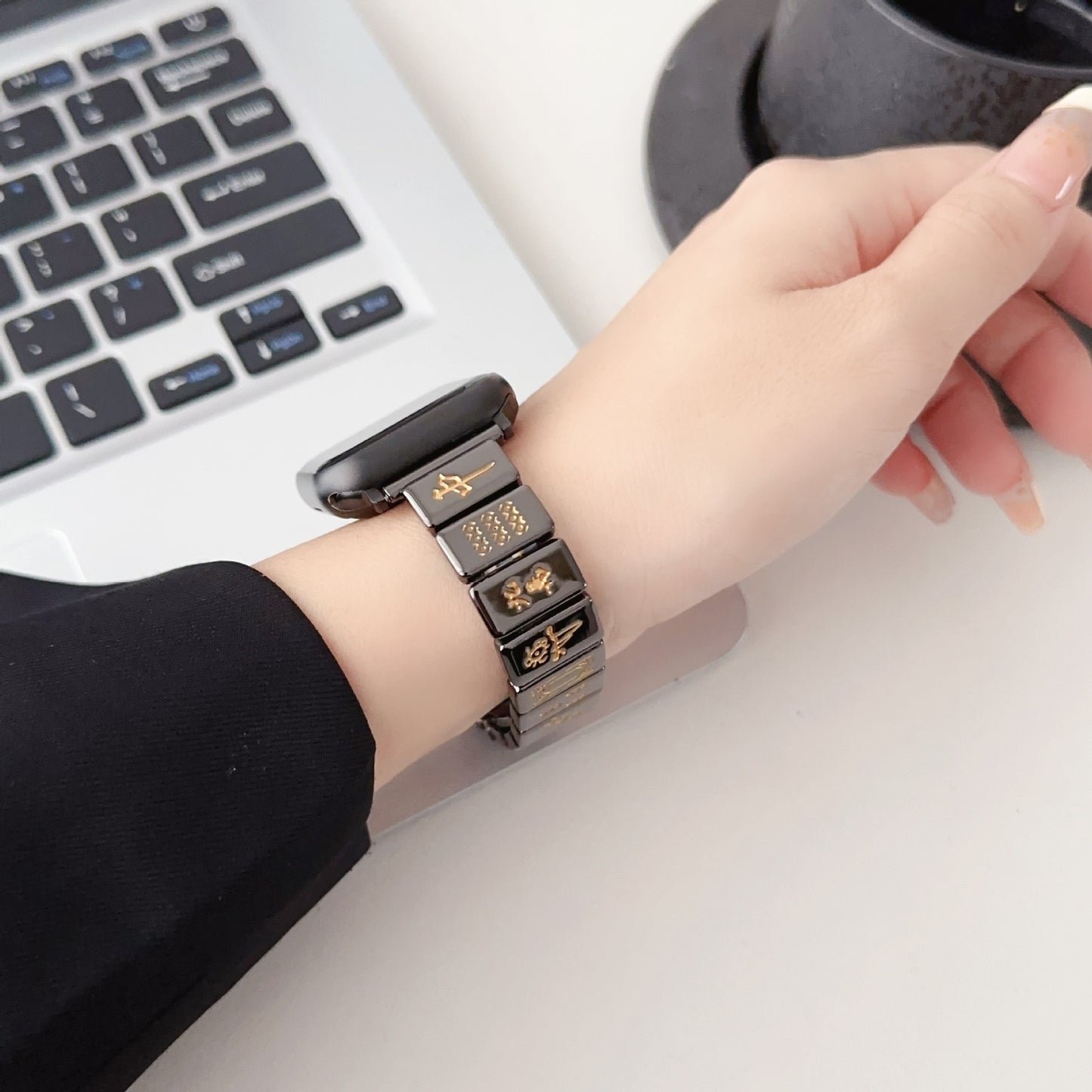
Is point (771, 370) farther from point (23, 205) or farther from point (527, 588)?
point (23, 205)

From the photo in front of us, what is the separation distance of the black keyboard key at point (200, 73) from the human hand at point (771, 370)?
0.23 meters

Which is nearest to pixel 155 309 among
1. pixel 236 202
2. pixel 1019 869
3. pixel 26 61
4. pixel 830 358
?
pixel 236 202

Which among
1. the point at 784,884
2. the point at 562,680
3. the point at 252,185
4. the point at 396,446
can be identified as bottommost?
the point at 784,884

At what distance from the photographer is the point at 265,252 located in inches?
17.1

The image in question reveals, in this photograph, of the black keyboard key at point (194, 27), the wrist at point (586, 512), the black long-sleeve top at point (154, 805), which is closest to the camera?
the black long-sleeve top at point (154, 805)

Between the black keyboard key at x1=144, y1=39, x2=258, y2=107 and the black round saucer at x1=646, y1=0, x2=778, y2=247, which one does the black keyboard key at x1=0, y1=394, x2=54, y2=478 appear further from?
the black round saucer at x1=646, y1=0, x2=778, y2=247

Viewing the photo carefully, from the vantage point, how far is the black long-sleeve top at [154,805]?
0.27 m

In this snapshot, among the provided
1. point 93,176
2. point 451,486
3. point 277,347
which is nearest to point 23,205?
point 93,176

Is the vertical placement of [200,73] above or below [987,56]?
above

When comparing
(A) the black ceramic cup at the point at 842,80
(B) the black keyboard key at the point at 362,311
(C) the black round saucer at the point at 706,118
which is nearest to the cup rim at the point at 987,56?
(A) the black ceramic cup at the point at 842,80

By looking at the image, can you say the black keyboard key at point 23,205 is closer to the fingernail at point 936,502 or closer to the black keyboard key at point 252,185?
the black keyboard key at point 252,185

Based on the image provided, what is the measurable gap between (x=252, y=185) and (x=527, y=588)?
0.79 feet

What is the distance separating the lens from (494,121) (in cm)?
53

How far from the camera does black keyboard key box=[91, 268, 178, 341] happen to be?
0.42 metres
